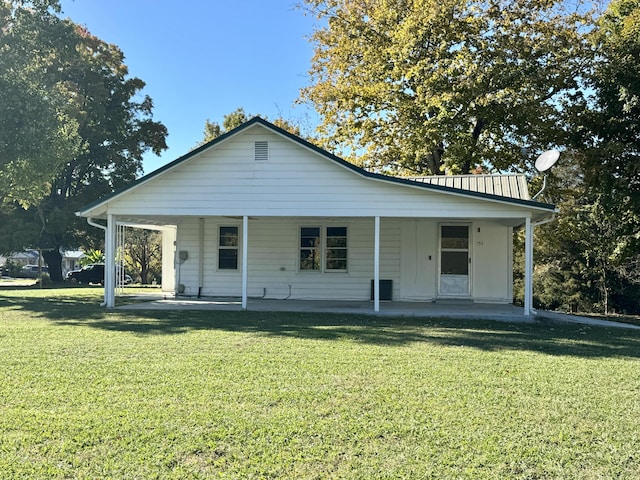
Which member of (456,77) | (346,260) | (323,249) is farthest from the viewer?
(456,77)

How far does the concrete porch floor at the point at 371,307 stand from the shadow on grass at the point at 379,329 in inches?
18.3

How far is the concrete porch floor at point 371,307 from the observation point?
441 inches

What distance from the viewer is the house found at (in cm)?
1144

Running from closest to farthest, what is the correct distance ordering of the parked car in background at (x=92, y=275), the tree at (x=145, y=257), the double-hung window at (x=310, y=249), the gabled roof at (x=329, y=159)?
the gabled roof at (x=329, y=159) < the double-hung window at (x=310, y=249) < the parked car in background at (x=92, y=275) < the tree at (x=145, y=257)

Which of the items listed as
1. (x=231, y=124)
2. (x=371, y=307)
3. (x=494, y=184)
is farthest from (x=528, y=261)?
(x=231, y=124)

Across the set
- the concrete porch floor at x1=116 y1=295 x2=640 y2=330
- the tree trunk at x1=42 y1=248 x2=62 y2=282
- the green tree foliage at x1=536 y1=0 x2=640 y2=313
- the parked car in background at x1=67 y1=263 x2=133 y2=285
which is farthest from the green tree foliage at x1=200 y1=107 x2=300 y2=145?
the concrete porch floor at x1=116 y1=295 x2=640 y2=330

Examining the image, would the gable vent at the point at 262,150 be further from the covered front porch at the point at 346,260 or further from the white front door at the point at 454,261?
the white front door at the point at 454,261

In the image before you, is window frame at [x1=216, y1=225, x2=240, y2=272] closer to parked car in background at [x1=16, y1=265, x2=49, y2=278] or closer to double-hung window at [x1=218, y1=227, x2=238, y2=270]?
double-hung window at [x1=218, y1=227, x2=238, y2=270]

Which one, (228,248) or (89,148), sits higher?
(89,148)

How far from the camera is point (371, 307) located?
12.6 meters

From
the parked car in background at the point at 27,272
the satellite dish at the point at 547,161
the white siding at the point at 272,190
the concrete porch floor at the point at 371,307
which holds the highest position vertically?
the satellite dish at the point at 547,161

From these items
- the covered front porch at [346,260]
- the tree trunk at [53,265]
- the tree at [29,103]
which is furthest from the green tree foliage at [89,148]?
the covered front porch at [346,260]

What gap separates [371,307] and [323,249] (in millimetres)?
2659

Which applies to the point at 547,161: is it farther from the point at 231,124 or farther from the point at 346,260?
the point at 231,124
